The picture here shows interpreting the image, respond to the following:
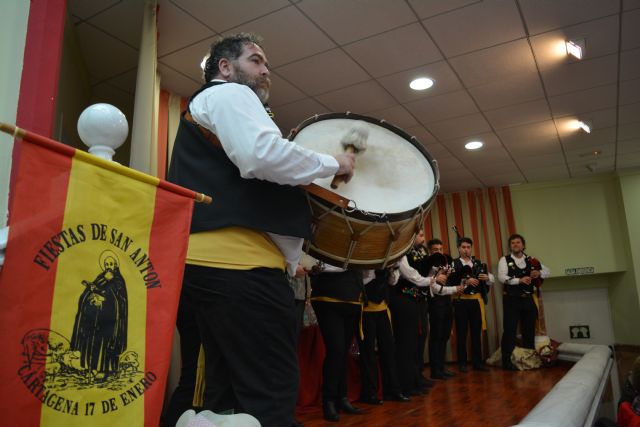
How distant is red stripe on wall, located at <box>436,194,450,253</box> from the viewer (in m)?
7.44

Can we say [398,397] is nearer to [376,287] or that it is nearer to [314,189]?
[376,287]

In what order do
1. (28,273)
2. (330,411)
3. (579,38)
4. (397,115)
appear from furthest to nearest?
(397,115) → (579,38) → (330,411) → (28,273)

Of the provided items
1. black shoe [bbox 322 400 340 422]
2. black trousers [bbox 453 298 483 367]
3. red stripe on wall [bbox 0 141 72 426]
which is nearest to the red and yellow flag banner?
red stripe on wall [bbox 0 141 72 426]

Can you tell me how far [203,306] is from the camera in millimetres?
1077

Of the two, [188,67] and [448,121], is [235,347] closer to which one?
[188,67]

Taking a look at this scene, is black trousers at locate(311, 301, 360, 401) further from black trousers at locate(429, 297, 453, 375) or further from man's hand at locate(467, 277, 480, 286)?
man's hand at locate(467, 277, 480, 286)

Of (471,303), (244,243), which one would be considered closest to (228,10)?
(244,243)

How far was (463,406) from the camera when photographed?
124 inches

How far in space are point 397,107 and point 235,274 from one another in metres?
3.52

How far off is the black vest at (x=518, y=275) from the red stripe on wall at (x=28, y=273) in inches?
206

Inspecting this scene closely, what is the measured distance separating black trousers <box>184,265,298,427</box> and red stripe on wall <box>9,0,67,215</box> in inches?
41.1

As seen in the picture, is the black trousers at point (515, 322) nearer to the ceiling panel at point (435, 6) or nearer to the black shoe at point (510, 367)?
the black shoe at point (510, 367)

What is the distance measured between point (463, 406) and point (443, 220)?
182 inches

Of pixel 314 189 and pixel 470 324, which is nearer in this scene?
pixel 314 189
